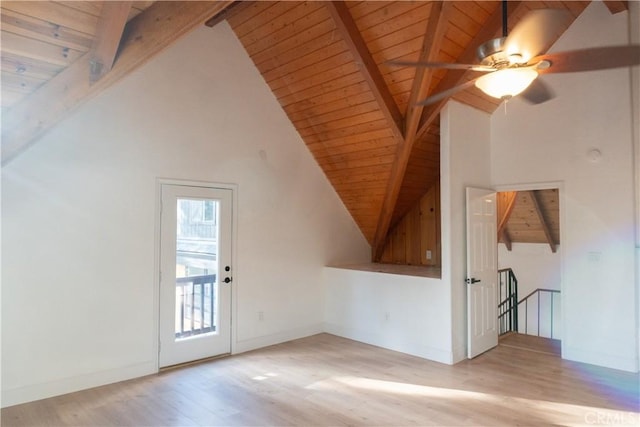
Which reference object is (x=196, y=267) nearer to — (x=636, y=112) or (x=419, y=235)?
(x=419, y=235)

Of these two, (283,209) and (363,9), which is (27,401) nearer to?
(283,209)

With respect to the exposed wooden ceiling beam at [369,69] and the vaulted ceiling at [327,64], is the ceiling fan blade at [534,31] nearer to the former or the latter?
the vaulted ceiling at [327,64]

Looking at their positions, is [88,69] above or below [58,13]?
below

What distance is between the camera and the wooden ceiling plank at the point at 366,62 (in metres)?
3.91

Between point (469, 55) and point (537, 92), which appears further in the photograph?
point (469, 55)

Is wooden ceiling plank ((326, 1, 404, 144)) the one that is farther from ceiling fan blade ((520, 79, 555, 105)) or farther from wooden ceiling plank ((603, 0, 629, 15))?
wooden ceiling plank ((603, 0, 629, 15))

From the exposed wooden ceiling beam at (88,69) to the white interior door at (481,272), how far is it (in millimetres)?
3530

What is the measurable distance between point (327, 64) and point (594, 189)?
3.28 metres

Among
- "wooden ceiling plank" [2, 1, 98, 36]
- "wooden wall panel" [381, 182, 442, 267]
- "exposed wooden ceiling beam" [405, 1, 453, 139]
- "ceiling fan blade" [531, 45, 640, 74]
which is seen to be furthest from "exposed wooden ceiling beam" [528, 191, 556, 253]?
"wooden ceiling plank" [2, 1, 98, 36]

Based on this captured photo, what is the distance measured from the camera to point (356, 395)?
3734 mm

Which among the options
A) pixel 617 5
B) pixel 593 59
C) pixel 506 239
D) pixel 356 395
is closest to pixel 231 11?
pixel 593 59

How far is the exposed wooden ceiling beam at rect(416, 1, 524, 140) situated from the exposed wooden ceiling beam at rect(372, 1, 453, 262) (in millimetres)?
135

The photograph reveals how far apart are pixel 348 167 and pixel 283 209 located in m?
1.07

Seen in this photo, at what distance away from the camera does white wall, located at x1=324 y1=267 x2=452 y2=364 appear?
4.69 metres
